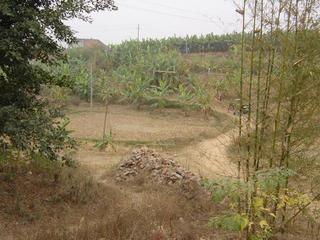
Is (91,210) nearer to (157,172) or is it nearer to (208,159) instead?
(157,172)

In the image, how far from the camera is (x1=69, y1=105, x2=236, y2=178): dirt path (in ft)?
42.3

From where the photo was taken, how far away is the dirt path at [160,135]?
12.9 metres

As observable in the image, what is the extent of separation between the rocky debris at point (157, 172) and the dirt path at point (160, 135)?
77 centimetres

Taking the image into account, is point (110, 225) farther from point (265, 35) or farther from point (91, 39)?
point (91, 39)

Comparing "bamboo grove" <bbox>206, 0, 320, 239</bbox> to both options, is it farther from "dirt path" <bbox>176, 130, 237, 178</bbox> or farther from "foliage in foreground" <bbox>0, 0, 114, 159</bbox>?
"dirt path" <bbox>176, 130, 237, 178</bbox>

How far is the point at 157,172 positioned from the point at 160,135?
7.61 metres

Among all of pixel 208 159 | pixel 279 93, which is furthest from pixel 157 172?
pixel 279 93

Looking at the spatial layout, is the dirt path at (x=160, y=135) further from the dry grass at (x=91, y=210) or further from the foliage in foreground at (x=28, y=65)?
the foliage in foreground at (x=28, y=65)

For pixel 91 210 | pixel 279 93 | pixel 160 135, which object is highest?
pixel 279 93

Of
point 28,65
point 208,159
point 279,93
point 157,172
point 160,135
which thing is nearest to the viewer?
point 279,93

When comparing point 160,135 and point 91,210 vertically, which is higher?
point 160,135

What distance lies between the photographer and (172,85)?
87.7 ft

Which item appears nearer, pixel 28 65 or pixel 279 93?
pixel 279 93

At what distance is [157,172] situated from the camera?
10.2m
